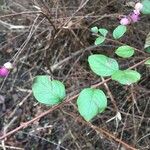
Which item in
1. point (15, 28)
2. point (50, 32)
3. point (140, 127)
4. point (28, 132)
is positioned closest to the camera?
point (140, 127)

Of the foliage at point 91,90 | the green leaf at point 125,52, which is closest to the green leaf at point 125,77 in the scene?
the foliage at point 91,90

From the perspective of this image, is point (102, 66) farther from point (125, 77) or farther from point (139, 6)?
point (139, 6)

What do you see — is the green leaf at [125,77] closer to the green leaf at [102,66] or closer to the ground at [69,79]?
the green leaf at [102,66]

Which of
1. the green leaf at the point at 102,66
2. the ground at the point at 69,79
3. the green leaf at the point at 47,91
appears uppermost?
the green leaf at the point at 102,66

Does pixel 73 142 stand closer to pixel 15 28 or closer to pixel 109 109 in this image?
pixel 109 109

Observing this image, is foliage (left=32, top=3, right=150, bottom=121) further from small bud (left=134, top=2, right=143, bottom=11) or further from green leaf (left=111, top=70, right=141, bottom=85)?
small bud (left=134, top=2, right=143, bottom=11)

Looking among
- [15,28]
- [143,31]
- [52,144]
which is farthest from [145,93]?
[15,28]

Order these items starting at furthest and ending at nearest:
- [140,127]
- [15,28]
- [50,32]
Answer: [15,28] < [50,32] < [140,127]

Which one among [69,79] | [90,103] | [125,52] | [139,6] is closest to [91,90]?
[90,103]
